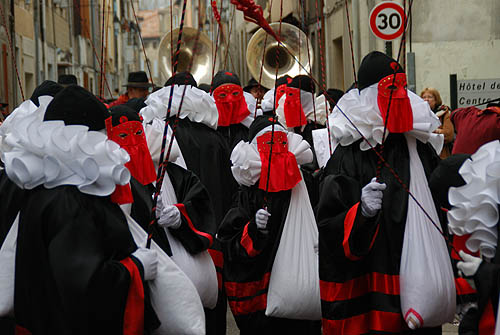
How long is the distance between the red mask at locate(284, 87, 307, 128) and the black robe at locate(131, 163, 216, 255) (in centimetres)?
310

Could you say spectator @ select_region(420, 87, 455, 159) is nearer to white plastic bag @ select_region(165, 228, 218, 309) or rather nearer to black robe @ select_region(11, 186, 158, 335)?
white plastic bag @ select_region(165, 228, 218, 309)

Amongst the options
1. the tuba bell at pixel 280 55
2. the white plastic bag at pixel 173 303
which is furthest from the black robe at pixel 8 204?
the tuba bell at pixel 280 55

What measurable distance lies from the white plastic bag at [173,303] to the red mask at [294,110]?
4654mm

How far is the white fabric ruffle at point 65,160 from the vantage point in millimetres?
3180

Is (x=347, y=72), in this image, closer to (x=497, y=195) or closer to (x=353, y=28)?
(x=353, y=28)

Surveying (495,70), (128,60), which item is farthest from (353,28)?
(128,60)

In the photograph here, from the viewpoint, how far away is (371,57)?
15.2 ft

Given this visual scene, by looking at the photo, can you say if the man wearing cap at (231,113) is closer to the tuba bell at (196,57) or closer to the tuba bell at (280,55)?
the tuba bell at (280,55)

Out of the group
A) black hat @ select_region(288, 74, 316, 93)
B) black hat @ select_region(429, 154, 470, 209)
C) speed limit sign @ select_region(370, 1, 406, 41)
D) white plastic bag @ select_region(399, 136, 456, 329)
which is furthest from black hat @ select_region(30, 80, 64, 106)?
speed limit sign @ select_region(370, 1, 406, 41)

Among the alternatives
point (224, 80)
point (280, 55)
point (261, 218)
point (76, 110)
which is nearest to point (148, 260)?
point (76, 110)

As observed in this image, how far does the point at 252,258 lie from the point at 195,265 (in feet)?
1.97

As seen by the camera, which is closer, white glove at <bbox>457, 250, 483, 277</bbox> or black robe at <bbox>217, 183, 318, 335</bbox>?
white glove at <bbox>457, 250, 483, 277</bbox>

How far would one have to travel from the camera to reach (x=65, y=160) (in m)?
3.19

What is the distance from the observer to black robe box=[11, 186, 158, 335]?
10.1 feet
